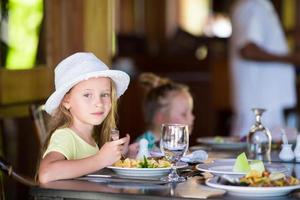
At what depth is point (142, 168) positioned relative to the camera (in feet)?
7.07

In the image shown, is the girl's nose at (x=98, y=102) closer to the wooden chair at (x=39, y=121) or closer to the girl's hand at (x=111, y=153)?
the girl's hand at (x=111, y=153)

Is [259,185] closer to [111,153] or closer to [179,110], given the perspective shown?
[111,153]

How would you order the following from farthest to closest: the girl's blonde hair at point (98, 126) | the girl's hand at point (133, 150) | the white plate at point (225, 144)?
the white plate at point (225, 144)
the girl's hand at point (133, 150)
the girl's blonde hair at point (98, 126)

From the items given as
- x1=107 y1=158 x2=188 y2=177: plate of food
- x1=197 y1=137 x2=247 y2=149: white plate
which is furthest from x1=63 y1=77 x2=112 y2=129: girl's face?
x1=197 y1=137 x2=247 y2=149: white plate

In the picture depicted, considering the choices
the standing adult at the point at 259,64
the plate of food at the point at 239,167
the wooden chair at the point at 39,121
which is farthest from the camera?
the standing adult at the point at 259,64

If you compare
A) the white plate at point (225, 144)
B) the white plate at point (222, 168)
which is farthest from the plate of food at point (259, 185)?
the white plate at point (225, 144)

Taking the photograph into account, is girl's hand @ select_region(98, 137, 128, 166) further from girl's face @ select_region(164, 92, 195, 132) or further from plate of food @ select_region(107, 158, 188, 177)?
girl's face @ select_region(164, 92, 195, 132)

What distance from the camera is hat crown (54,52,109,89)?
7.80 ft

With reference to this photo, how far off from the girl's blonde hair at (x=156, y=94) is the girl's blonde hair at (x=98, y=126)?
89 centimetres

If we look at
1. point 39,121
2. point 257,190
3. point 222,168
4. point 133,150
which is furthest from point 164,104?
point 257,190

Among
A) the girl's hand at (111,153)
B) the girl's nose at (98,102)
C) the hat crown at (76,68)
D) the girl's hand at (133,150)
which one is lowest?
the girl's hand at (133,150)

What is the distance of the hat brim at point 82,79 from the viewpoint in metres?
2.37

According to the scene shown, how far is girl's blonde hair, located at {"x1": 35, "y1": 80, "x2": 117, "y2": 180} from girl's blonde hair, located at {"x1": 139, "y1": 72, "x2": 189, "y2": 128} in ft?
2.91

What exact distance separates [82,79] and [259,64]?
8.67 feet
